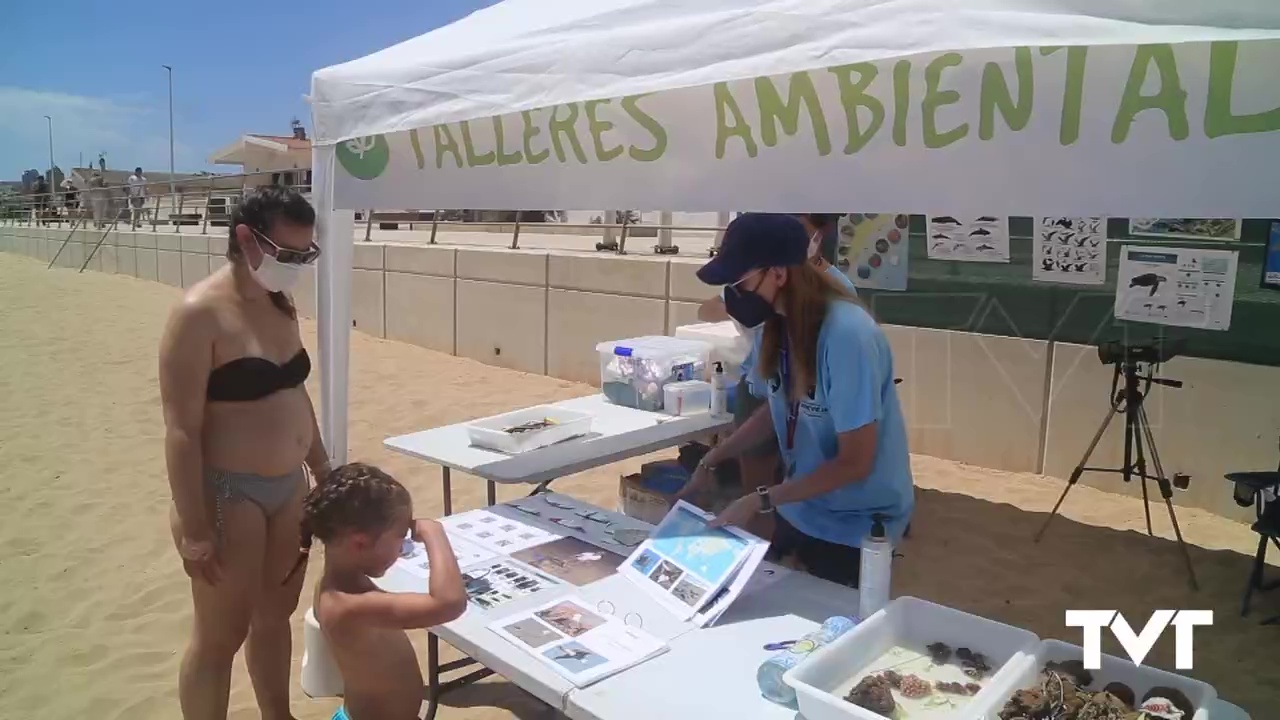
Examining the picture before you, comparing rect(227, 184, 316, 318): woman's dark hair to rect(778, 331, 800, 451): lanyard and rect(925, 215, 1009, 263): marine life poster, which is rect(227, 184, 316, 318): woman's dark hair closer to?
rect(778, 331, 800, 451): lanyard

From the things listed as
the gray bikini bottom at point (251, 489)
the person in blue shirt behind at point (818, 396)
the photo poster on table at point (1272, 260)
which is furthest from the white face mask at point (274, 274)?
the photo poster on table at point (1272, 260)

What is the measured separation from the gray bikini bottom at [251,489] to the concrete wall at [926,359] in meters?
4.12

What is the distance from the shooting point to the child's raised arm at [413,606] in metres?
1.74

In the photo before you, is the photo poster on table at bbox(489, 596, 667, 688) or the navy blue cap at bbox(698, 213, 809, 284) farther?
the navy blue cap at bbox(698, 213, 809, 284)

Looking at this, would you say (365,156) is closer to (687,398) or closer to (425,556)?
(687,398)

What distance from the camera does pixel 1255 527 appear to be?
322 cm

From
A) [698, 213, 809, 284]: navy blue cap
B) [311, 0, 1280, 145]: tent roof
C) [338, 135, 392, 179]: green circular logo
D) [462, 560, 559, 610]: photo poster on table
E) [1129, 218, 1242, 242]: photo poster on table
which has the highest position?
[311, 0, 1280, 145]: tent roof

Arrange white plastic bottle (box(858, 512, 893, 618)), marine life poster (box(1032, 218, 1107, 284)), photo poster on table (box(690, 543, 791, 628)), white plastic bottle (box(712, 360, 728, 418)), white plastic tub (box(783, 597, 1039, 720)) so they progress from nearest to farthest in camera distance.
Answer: white plastic tub (box(783, 597, 1039, 720)), white plastic bottle (box(858, 512, 893, 618)), photo poster on table (box(690, 543, 791, 628)), white plastic bottle (box(712, 360, 728, 418)), marine life poster (box(1032, 218, 1107, 284))

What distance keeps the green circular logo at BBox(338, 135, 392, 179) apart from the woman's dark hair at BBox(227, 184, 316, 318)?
1202 millimetres

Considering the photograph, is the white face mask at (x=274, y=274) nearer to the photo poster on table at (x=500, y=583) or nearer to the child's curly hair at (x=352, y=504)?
the child's curly hair at (x=352, y=504)

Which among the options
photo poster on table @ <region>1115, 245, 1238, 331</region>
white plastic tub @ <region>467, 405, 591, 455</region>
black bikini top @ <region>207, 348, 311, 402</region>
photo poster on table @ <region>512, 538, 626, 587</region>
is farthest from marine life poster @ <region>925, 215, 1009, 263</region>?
black bikini top @ <region>207, 348, 311, 402</region>

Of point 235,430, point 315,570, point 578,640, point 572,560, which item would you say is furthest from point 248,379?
point 315,570

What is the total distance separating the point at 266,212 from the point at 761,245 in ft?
3.99

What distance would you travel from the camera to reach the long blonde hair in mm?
2037
